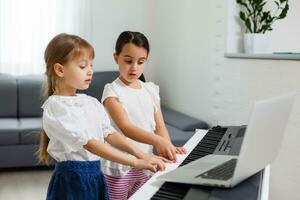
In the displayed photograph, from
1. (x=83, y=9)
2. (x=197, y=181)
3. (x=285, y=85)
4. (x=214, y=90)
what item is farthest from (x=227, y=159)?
(x=83, y=9)

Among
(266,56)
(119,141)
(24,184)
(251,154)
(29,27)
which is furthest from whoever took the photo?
(29,27)

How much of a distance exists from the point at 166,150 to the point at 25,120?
2.91 metres

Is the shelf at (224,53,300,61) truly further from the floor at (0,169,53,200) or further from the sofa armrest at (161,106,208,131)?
the floor at (0,169,53,200)

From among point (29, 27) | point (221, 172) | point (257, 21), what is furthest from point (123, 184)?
point (29, 27)

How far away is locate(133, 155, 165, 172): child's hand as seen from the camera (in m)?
1.23

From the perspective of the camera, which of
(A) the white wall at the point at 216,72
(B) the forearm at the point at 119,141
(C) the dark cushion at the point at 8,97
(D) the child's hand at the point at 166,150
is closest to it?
(D) the child's hand at the point at 166,150

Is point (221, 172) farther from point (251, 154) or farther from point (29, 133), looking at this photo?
point (29, 133)

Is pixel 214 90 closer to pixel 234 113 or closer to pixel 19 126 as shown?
pixel 234 113

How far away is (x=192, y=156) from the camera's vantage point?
4.59 ft

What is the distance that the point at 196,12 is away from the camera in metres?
3.85

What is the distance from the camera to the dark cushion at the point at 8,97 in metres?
4.12

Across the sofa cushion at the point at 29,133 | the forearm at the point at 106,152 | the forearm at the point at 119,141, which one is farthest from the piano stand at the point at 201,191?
the sofa cushion at the point at 29,133

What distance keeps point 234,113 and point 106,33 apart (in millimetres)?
2105

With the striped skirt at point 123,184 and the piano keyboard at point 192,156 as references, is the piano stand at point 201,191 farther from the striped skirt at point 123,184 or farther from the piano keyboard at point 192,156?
the striped skirt at point 123,184
